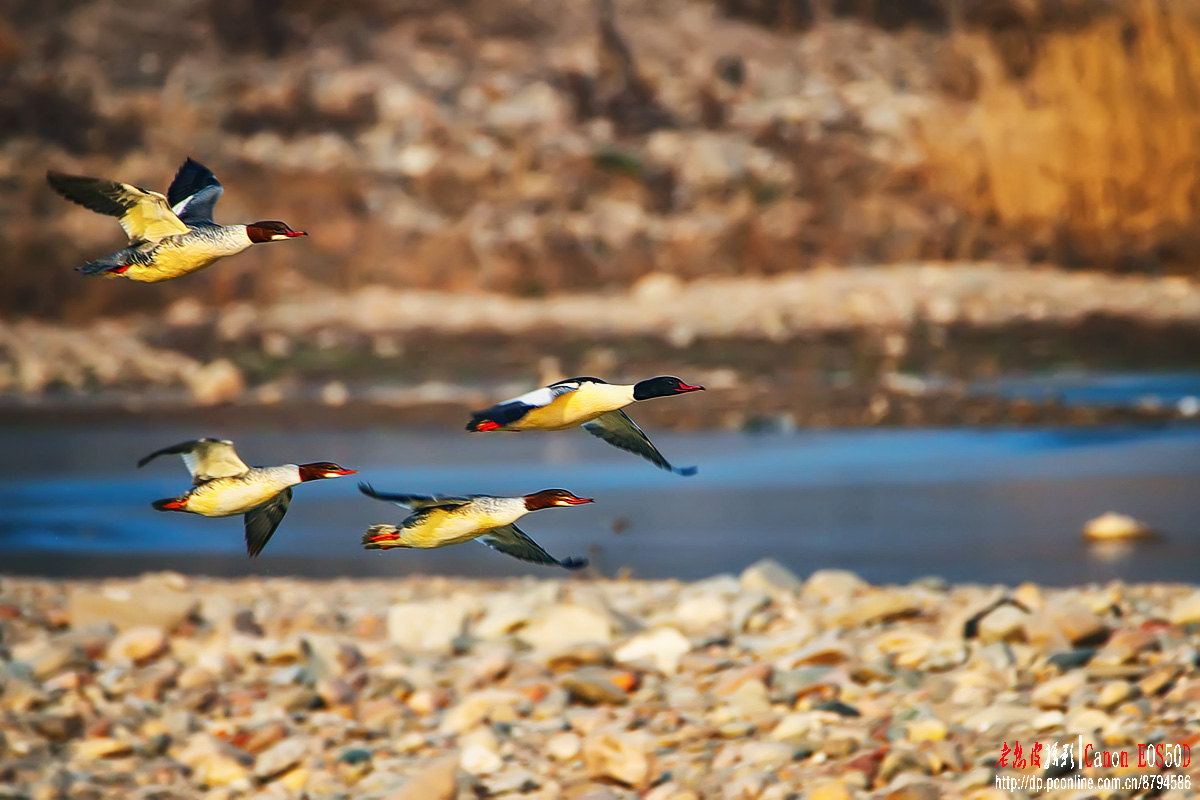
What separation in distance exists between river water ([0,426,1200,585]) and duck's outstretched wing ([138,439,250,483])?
8522 millimetres

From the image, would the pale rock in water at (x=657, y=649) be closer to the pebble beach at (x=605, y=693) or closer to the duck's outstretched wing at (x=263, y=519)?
the pebble beach at (x=605, y=693)

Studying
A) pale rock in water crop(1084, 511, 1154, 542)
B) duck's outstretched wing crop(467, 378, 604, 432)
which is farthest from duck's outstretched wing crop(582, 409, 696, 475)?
pale rock in water crop(1084, 511, 1154, 542)

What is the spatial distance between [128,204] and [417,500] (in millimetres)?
A: 756

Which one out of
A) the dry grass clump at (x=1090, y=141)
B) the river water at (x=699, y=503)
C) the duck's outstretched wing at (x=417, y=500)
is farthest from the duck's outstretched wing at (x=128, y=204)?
the dry grass clump at (x=1090, y=141)

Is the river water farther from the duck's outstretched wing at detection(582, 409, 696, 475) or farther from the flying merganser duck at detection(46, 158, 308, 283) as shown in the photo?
the flying merganser duck at detection(46, 158, 308, 283)

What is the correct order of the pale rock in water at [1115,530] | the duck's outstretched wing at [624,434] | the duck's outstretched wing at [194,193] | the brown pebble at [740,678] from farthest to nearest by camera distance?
1. the pale rock in water at [1115,530]
2. the brown pebble at [740,678]
3. the duck's outstretched wing at [194,193]
4. the duck's outstretched wing at [624,434]

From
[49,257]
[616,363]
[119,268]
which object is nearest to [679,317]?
[616,363]

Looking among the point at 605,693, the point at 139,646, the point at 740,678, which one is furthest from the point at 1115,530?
the point at 139,646

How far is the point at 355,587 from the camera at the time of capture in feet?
34.9

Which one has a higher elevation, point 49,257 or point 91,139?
point 91,139

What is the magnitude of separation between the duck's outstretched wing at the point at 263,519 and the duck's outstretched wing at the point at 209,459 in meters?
0.07

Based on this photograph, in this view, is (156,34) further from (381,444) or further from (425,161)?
(381,444)

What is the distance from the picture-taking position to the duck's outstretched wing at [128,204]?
2.36 metres

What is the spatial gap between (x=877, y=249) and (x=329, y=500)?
17.5 metres
